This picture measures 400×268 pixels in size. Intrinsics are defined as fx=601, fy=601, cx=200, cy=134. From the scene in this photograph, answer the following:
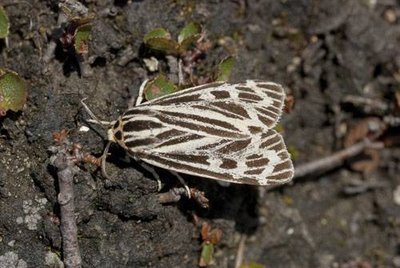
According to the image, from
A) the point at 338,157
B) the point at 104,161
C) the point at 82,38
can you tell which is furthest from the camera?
the point at 338,157

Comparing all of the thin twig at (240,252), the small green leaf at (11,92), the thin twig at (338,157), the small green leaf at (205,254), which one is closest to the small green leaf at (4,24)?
the small green leaf at (11,92)

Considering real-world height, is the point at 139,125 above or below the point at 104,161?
above

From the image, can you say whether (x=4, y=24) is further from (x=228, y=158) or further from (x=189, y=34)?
(x=228, y=158)

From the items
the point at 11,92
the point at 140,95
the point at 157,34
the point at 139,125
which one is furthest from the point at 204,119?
the point at 11,92

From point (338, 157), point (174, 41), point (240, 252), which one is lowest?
point (240, 252)

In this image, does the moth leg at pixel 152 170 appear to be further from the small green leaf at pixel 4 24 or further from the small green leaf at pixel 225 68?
the small green leaf at pixel 4 24

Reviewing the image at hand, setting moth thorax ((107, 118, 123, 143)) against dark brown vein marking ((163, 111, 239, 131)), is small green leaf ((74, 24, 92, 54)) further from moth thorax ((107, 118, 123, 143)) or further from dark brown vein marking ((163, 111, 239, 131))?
dark brown vein marking ((163, 111, 239, 131))

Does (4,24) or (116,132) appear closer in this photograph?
(116,132)

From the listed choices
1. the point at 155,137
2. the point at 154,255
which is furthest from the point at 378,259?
the point at 155,137
